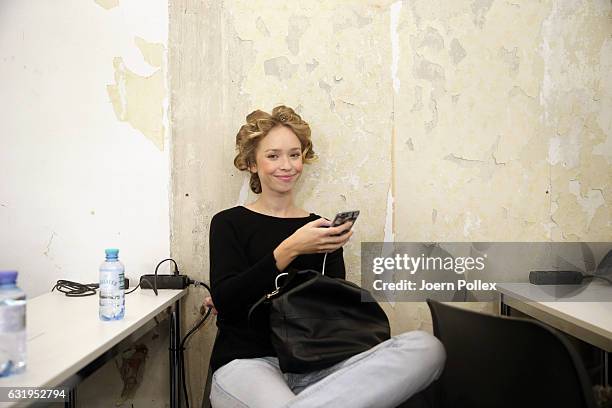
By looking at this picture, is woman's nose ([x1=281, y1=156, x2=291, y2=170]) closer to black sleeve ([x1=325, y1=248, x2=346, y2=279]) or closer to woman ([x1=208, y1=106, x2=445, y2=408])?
woman ([x1=208, y1=106, x2=445, y2=408])

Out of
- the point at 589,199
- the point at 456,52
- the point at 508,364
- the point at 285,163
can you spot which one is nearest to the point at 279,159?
the point at 285,163

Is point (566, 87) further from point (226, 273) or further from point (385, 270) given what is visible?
point (226, 273)

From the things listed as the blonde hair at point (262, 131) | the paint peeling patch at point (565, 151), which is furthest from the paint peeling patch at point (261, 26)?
the paint peeling patch at point (565, 151)

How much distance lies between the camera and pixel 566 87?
1922mm

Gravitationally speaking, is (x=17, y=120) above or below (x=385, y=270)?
above

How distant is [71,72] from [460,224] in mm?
1490

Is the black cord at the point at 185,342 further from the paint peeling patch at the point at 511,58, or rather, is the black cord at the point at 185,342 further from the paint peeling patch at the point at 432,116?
the paint peeling patch at the point at 511,58

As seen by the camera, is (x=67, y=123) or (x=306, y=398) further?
(x=67, y=123)

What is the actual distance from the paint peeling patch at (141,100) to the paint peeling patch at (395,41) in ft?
2.69

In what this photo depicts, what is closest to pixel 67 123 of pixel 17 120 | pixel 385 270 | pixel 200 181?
pixel 17 120

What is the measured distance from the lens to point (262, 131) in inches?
67.8

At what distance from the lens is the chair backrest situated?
2.63ft

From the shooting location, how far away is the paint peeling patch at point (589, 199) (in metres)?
1.93

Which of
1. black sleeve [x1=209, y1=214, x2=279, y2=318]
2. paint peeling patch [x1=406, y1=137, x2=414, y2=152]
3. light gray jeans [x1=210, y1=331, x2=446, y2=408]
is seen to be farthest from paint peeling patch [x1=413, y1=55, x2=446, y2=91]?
light gray jeans [x1=210, y1=331, x2=446, y2=408]
